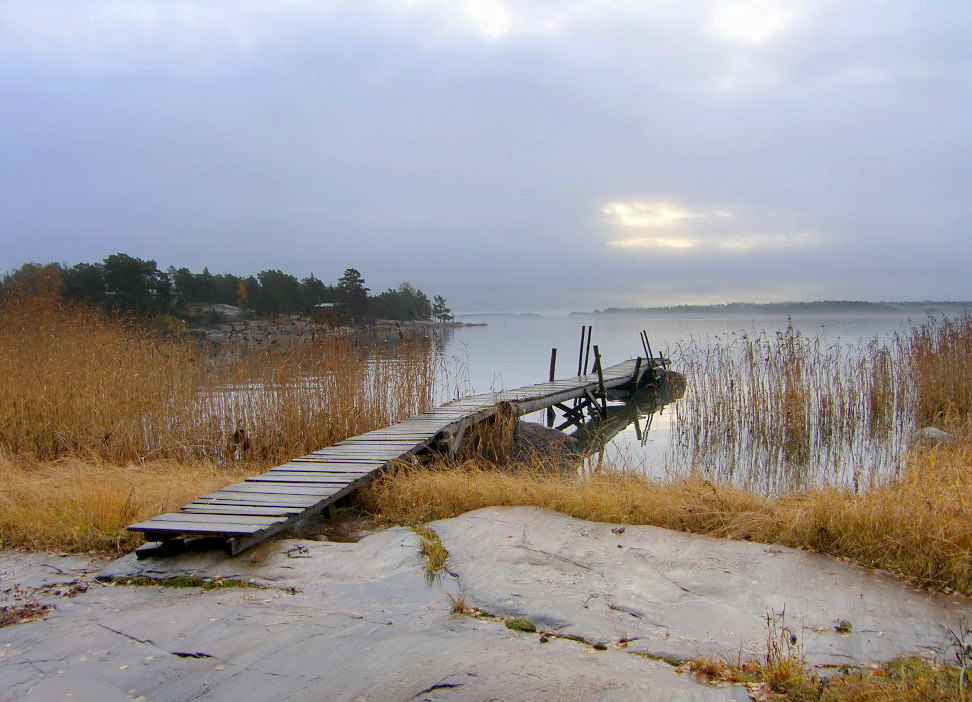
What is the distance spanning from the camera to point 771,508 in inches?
190

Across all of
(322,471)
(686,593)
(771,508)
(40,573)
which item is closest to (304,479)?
(322,471)

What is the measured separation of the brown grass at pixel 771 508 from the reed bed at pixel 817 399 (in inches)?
217

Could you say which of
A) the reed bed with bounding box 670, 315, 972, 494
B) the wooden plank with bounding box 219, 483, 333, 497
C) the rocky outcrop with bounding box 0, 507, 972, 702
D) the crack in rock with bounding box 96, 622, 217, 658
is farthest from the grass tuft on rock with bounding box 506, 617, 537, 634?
the reed bed with bounding box 670, 315, 972, 494

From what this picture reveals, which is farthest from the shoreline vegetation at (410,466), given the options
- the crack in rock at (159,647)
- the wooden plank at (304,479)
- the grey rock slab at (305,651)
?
the crack in rock at (159,647)

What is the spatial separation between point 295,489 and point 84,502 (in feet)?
4.94

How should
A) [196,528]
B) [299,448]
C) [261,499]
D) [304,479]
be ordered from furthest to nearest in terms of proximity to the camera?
1. [299,448]
2. [304,479]
3. [261,499]
4. [196,528]

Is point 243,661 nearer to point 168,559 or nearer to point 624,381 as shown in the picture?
point 168,559

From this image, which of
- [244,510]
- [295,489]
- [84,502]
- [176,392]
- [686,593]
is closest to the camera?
[686,593]

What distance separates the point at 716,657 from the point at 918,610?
1238 millimetres

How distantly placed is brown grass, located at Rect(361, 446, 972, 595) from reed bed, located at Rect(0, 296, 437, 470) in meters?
3.37

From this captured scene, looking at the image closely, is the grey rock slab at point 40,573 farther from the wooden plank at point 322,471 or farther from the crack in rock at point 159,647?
the wooden plank at point 322,471

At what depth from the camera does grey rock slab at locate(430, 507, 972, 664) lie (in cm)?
302

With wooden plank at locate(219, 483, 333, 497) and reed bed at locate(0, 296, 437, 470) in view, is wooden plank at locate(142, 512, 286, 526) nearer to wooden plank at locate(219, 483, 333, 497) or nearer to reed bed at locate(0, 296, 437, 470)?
wooden plank at locate(219, 483, 333, 497)

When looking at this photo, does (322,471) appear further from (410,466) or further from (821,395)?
(821,395)
